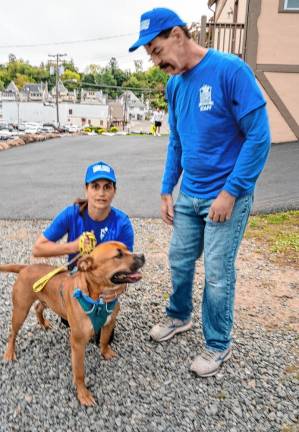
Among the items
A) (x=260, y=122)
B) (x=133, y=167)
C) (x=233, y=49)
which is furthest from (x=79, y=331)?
(x=233, y=49)

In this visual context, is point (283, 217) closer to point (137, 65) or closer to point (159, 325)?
point (159, 325)

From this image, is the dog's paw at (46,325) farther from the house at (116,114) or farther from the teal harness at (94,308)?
the house at (116,114)

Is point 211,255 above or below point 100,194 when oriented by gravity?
below

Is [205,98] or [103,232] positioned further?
[103,232]

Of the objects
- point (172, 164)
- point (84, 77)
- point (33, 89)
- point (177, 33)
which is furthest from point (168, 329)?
point (84, 77)

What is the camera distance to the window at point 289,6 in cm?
1326

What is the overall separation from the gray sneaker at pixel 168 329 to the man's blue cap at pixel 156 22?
7.36 ft

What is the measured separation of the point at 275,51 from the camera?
13.7 m

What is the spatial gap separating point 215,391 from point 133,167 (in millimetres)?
9873

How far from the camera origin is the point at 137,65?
521ft

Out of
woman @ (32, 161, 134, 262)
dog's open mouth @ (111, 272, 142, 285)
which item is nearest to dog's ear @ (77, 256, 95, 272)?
dog's open mouth @ (111, 272, 142, 285)

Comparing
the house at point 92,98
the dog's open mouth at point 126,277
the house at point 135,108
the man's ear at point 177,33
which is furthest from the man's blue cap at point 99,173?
the house at point 135,108

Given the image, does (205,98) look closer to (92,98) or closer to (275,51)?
(275,51)

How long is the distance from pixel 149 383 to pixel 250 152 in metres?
1.78
